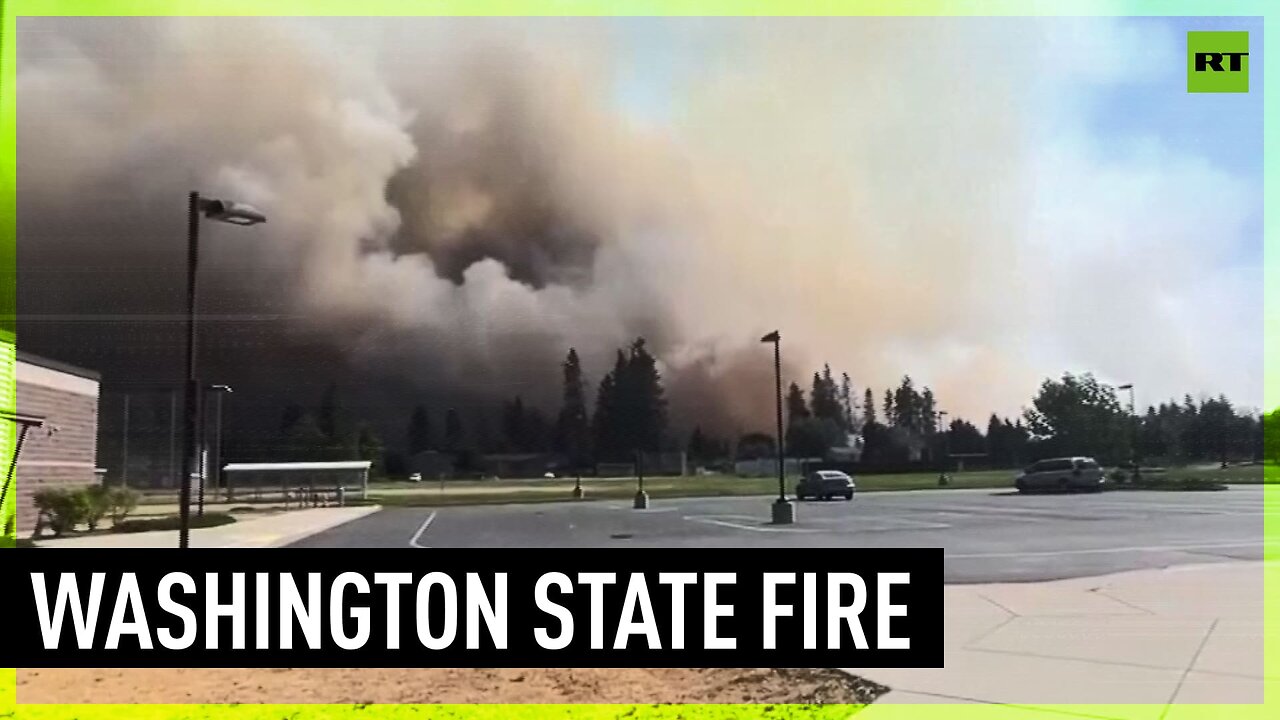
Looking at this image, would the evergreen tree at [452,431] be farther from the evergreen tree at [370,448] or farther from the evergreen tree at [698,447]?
the evergreen tree at [698,447]

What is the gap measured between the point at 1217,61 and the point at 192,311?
5.58 metres

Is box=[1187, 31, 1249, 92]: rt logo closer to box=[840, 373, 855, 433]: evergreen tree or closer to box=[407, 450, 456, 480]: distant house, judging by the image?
box=[840, 373, 855, 433]: evergreen tree

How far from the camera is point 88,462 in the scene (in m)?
4.71

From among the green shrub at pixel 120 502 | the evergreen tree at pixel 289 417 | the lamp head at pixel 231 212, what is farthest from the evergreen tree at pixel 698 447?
the green shrub at pixel 120 502

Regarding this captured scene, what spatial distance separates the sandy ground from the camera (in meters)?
3.92

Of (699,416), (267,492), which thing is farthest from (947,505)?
(267,492)

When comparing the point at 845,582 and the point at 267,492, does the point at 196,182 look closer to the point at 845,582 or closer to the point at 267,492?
the point at 267,492

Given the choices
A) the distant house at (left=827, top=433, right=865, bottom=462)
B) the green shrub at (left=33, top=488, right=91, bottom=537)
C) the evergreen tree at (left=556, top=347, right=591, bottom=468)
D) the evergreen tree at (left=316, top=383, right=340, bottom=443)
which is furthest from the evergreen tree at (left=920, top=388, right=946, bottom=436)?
the green shrub at (left=33, top=488, right=91, bottom=537)

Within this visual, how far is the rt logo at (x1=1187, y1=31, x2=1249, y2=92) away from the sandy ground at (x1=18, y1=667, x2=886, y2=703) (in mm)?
3596

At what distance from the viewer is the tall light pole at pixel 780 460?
190 inches

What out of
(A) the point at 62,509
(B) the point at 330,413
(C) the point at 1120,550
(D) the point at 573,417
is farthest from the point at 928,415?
(A) the point at 62,509

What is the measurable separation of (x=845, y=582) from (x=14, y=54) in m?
5.16

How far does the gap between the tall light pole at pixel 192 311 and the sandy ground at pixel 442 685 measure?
0.79 m

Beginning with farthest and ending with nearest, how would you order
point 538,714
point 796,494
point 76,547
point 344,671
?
point 796,494 → point 76,547 → point 344,671 → point 538,714
